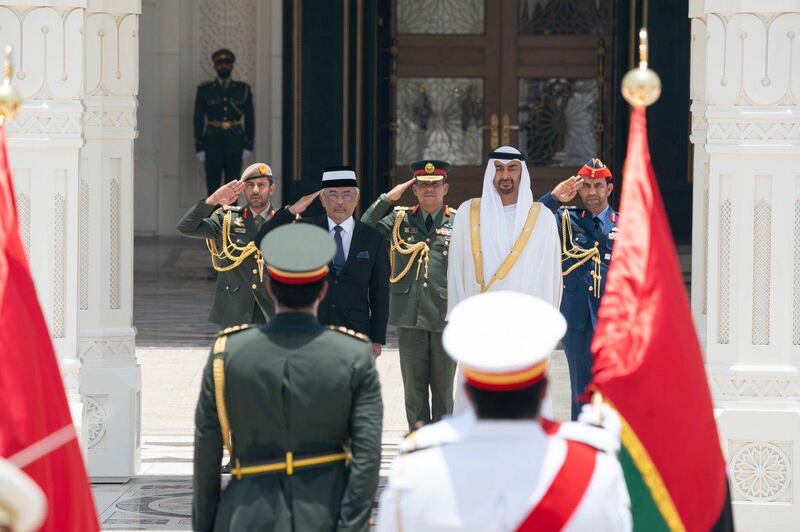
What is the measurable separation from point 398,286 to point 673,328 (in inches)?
177

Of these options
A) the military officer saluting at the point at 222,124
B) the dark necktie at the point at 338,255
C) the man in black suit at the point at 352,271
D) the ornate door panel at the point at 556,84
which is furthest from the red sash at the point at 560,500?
the ornate door panel at the point at 556,84

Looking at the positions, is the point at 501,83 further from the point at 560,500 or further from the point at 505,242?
the point at 560,500

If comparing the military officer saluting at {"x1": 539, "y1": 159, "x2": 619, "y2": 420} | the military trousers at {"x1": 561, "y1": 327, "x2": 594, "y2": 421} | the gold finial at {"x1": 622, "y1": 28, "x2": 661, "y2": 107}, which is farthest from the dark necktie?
the gold finial at {"x1": 622, "y1": 28, "x2": 661, "y2": 107}

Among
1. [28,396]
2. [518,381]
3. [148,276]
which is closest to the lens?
[518,381]

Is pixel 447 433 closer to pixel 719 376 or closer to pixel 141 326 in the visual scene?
pixel 719 376

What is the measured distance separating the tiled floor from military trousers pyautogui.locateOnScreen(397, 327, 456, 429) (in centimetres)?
36

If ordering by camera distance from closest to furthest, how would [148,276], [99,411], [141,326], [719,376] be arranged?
[719,376]
[99,411]
[141,326]
[148,276]

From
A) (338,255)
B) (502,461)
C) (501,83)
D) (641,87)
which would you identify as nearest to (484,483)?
(502,461)

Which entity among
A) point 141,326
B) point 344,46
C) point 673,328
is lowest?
point 141,326

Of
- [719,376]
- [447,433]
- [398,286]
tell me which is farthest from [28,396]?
[398,286]

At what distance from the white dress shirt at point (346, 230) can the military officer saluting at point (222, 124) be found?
901 centimetres

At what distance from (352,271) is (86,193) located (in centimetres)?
142

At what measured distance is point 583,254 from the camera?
8961 mm

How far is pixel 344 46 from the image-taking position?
16969 mm
